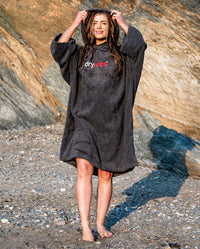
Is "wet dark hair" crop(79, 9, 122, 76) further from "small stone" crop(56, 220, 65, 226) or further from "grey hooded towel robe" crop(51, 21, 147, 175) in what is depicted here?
"small stone" crop(56, 220, 65, 226)

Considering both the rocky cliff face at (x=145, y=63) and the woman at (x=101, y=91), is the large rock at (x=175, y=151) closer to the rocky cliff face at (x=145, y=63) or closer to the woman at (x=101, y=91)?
the rocky cliff face at (x=145, y=63)

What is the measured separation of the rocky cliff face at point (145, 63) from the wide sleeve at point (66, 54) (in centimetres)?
309

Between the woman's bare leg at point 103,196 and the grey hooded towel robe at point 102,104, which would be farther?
the woman's bare leg at point 103,196

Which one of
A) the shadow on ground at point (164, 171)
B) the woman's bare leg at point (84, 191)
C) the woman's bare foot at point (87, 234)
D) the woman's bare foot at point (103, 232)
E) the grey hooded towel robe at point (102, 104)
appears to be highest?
the grey hooded towel robe at point (102, 104)

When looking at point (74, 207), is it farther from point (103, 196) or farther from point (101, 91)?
point (101, 91)

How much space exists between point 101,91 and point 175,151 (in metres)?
3.36

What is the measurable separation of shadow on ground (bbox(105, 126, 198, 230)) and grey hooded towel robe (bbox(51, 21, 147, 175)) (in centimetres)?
163

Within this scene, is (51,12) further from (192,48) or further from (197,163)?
(197,163)

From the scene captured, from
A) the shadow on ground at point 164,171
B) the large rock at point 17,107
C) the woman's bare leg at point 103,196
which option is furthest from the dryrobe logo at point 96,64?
the large rock at point 17,107

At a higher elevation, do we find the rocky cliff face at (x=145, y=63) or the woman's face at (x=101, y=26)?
the woman's face at (x=101, y=26)

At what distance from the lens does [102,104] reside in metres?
3.74

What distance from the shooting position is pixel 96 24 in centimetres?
380

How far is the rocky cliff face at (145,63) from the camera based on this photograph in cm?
678

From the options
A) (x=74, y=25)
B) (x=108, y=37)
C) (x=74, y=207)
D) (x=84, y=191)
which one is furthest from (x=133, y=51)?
(x=74, y=207)
